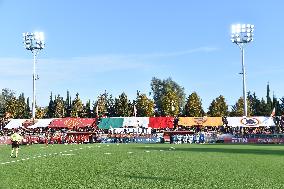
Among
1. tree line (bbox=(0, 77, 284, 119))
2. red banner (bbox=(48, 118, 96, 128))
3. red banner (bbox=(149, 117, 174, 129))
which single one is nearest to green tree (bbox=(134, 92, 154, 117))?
tree line (bbox=(0, 77, 284, 119))

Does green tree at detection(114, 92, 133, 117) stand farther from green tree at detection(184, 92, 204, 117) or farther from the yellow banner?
the yellow banner

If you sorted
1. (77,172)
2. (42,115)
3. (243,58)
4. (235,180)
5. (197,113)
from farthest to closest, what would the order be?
(42,115)
(197,113)
(243,58)
(77,172)
(235,180)

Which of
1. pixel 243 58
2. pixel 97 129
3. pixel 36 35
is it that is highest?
pixel 36 35

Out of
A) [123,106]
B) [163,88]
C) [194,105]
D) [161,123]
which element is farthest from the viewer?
[163,88]

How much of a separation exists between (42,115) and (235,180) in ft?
438

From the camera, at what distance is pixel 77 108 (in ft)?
436

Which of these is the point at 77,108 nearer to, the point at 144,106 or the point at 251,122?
the point at 144,106

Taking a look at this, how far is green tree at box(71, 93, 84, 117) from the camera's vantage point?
5226 inches

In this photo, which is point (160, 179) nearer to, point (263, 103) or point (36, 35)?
point (36, 35)

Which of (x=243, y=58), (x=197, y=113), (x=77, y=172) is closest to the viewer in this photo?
(x=77, y=172)

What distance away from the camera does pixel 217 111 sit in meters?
133

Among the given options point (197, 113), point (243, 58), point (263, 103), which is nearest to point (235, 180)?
point (243, 58)

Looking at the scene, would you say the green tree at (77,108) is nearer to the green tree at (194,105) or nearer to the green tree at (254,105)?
the green tree at (194,105)

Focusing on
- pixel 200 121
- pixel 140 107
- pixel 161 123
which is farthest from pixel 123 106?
pixel 200 121
